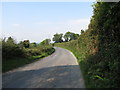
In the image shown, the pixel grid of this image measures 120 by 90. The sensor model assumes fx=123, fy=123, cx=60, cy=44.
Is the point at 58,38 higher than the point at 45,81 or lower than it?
higher

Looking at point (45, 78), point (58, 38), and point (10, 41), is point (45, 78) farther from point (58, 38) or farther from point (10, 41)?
point (58, 38)

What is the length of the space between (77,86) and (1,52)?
13044mm

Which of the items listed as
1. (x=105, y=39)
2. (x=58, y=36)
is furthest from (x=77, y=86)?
(x=58, y=36)

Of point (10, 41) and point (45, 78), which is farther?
point (10, 41)

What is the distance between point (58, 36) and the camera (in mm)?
126750

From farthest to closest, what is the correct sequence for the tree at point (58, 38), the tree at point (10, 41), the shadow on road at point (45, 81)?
the tree at point (58, 38) < the tree at point (10, 41) < the shadow on road at point (45, 81)

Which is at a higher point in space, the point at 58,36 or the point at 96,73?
the point at 58,36

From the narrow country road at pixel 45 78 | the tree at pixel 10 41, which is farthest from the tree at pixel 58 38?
the narrow country road at pixel 45 78

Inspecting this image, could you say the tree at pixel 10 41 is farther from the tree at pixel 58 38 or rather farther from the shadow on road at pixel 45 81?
the tree at pixel 58 38

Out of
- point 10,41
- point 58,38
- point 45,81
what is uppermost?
point 58,38

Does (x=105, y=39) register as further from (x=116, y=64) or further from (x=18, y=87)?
→ (x=18, y=87)

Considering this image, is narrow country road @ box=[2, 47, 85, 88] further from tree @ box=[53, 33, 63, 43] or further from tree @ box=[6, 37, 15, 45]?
tree @ box=[53, 33, 63, 43]

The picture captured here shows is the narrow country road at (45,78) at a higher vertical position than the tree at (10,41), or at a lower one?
lower

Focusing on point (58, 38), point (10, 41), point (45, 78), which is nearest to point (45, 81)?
point (45, 78)
